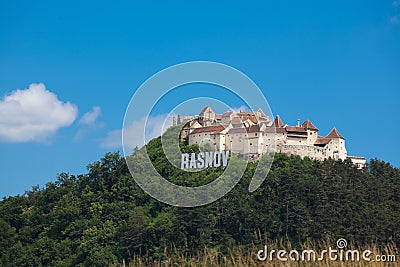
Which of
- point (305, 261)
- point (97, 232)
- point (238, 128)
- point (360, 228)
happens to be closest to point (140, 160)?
point (97, 232)

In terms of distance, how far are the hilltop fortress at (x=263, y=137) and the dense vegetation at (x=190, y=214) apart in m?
1.31

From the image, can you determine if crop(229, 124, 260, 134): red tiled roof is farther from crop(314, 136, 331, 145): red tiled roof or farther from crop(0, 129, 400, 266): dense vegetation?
crop(314, 136, 331, 145): red tiled roof

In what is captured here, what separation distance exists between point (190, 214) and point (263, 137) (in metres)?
11.5

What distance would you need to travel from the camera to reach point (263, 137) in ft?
144

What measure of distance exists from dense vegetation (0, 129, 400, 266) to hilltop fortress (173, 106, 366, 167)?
4.28 ft

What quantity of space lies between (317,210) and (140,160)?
1246 cm

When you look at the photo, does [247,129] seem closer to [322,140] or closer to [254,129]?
[254,129]

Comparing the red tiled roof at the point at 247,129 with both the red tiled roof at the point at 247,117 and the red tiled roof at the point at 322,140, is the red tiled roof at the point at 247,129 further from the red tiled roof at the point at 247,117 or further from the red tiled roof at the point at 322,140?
the red tiled roof at the point at 322,140

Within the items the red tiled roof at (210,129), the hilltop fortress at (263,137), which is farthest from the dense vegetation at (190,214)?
the red tiled roof at (210,129)

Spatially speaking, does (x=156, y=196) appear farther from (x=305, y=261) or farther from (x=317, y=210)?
(x=305, y=261)

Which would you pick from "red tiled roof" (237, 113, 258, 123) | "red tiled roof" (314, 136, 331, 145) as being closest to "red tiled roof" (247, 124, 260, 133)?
"red tiled roof" (237, 113, 258, 123)

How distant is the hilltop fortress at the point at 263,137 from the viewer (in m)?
43.9

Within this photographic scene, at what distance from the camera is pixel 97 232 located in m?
37.7

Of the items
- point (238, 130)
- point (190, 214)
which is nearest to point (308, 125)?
point (238, 130)
